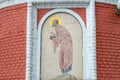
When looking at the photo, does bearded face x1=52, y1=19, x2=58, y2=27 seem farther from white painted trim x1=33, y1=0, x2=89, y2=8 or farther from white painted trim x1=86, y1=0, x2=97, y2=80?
white painted trim x1=86, y1=0, x2=97, y2=80

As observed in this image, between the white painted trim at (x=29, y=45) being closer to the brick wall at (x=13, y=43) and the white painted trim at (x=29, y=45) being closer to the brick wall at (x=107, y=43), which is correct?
the brick wall at (x=13, y=43)

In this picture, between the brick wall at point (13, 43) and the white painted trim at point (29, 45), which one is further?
the brick wall at point (13, 43)

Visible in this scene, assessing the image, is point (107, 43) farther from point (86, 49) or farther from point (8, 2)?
point (8, 2)

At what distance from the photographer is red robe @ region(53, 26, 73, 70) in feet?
21.4

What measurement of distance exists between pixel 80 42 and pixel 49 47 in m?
0.68

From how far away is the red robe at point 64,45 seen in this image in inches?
257

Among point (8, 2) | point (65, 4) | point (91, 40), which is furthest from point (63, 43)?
point (8, 2)

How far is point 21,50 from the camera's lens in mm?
6688

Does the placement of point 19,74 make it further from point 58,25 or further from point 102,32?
point 102,32

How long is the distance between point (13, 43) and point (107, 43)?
2.08 metres

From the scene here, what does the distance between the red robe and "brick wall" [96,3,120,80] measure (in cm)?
62

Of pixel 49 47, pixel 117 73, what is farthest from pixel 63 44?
pixel 117 73

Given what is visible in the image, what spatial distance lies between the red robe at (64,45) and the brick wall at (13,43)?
74 centimetres

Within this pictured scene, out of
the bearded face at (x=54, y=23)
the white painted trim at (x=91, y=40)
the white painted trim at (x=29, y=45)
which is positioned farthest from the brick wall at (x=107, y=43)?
the white painted trim at (x=29, y=45)
